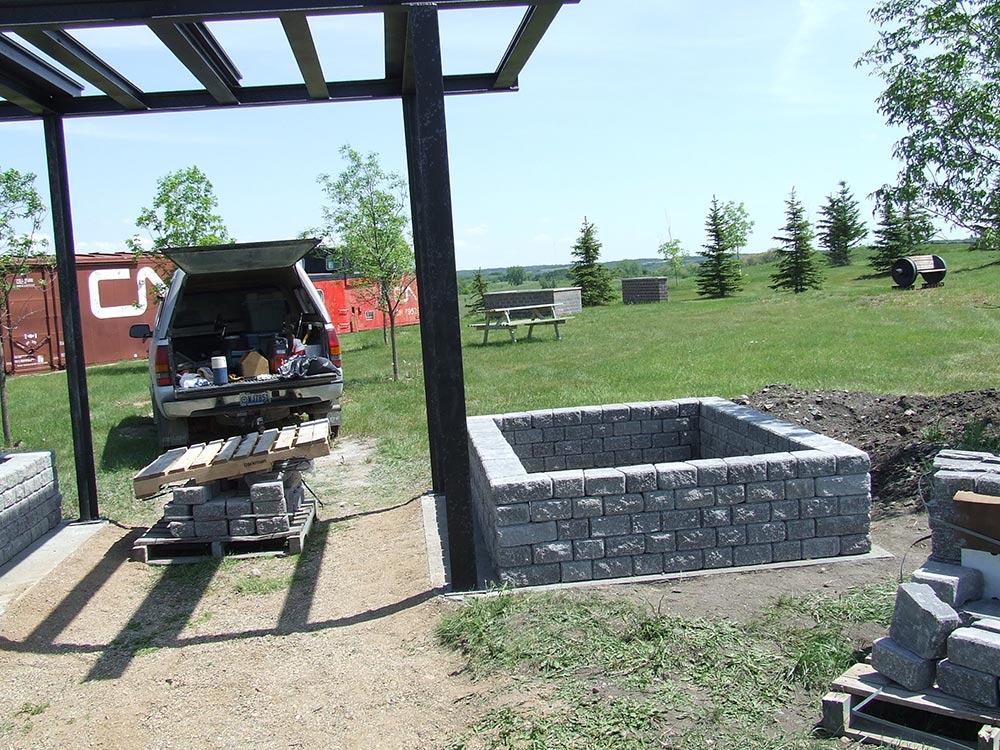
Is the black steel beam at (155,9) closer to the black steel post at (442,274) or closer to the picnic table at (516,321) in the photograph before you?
the black steel post at (442,274)

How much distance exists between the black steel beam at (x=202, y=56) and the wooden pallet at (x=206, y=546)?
347 centimetres

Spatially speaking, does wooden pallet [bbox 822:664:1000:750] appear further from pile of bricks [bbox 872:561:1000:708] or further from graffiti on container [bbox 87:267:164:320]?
graffiti on container [bbox 87:267:164:320]

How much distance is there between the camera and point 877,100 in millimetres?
7727

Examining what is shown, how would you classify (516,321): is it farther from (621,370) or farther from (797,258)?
(797,258)

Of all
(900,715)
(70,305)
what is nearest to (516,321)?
(70,305)

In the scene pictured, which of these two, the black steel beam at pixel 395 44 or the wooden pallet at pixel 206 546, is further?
the wooden pallet at pixel 206 546

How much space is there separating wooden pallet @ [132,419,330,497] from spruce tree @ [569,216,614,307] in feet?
125

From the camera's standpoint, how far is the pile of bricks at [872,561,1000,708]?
3248 millimetres

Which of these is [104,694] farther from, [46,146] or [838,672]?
[46,146]

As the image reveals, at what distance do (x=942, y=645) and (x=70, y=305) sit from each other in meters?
6.83

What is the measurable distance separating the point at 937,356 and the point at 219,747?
515 inches

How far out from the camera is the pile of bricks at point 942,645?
325cm

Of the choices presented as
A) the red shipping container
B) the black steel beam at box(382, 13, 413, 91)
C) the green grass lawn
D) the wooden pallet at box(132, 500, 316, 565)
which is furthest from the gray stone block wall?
the red shipping container

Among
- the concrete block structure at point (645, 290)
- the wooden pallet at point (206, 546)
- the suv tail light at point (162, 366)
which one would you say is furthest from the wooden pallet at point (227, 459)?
the concrete block structure at point (645, 290)
